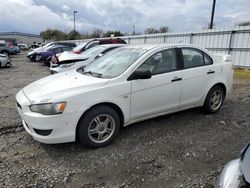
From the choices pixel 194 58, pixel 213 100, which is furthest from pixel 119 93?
pixel 213 100

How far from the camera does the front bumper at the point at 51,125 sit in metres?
3.04

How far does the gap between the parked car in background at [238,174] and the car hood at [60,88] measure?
2112 mm

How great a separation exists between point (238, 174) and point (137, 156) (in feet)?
5.77

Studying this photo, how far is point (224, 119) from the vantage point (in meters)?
4.71

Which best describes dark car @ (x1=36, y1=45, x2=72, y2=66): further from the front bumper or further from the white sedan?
the front bumper

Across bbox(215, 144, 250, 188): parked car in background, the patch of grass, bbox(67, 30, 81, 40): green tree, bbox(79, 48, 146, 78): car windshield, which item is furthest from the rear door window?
bbox(67, 30, 81, 40): green tree

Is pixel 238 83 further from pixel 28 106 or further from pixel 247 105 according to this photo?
pixel 28 106

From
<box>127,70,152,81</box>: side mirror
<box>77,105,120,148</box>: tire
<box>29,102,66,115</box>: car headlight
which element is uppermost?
<box>127,70,152,81</box>: side mirror

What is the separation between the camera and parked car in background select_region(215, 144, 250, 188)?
155 cm

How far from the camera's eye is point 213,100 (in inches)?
193

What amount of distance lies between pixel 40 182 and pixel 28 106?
3.53ft

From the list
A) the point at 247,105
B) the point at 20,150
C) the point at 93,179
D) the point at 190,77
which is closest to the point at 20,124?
the point at 20,150

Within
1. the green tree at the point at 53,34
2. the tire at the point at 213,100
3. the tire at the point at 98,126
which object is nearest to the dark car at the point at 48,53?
the tire at the point at 213,100

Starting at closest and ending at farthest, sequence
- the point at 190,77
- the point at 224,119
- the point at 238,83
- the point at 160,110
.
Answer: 1. the point at 160,110
2. the point at 190,77
3. the point at 224,119
4. the point at 238,83
